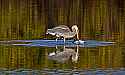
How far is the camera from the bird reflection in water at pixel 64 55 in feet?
28.0

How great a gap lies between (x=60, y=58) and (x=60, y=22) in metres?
5.85

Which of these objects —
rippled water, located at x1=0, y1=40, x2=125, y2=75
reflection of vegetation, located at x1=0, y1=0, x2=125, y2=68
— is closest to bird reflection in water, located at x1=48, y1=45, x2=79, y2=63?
rippled water, located at x1=0, y1=40, x2=125, y2=75

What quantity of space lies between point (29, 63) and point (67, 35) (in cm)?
277

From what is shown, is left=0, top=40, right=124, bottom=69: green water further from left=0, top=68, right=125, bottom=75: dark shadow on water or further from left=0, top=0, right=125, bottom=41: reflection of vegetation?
left=0, top=0, right=125, bottom=41: reflection of vegetation

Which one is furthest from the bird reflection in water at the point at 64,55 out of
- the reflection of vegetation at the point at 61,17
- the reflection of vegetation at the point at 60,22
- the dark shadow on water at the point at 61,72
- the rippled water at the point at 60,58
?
the reflection of vegetation at the point at 61,17

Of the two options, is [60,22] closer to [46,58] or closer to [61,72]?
[46,58]

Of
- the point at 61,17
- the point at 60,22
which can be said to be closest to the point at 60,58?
the point at 60,22

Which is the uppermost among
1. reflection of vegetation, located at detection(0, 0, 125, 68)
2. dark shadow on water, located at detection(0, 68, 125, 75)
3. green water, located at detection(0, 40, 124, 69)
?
reflection of vegetation, located at detection(0, 0, 125, 68)

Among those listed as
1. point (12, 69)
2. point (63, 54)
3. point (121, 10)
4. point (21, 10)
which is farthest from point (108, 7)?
point (12, 69)

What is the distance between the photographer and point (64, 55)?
8.95 metres

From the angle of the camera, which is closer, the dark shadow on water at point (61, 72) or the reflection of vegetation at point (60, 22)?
the dark shadow on water at point (61, 72)

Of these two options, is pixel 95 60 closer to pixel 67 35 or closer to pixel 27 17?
pixel 67 35

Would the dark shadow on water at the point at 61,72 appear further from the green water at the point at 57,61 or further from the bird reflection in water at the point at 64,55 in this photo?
the bird reflection in water at the point at 64,55

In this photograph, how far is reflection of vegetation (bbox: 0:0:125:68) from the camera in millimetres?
8552
